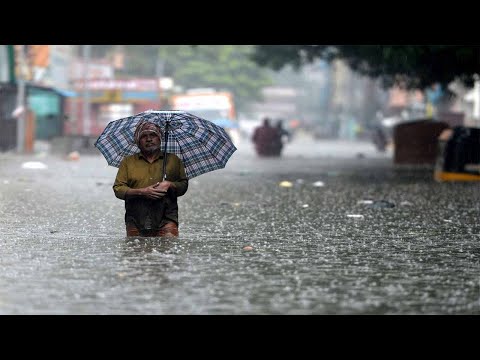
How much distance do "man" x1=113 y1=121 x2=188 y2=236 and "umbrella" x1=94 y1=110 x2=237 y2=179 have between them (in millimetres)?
339

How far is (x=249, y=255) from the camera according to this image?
1235 cm

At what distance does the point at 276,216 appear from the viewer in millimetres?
17516

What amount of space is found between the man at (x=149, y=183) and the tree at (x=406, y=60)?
51.0 ft

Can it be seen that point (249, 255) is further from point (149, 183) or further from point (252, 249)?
point (149, 183)

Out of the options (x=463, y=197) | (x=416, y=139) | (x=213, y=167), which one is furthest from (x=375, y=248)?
(x=416, y=139)

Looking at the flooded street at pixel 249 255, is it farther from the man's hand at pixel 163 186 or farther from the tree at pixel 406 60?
the tree at pixel 406 60

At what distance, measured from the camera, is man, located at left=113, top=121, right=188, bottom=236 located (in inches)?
504

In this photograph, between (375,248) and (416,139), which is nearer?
(375,248)

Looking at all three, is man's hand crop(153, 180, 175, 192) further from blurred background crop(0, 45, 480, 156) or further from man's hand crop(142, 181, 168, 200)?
blurred background crop(0, 45, 480, 156)

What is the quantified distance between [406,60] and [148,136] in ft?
61.3

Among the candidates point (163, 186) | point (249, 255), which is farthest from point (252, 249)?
point (163, 186)
